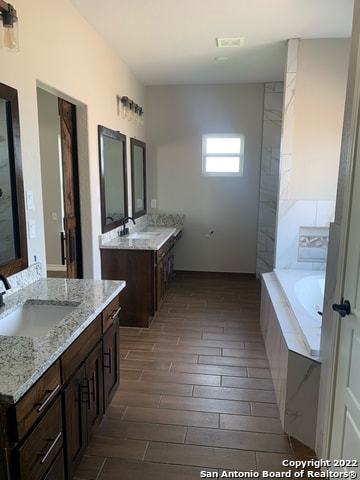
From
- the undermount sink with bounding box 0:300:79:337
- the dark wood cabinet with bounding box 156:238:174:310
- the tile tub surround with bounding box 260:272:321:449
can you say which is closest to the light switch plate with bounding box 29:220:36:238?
the undermount sink with bounding box 0:300:79:337

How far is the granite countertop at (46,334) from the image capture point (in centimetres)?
127

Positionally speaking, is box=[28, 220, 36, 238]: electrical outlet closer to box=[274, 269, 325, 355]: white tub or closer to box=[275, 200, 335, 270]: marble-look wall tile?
box=[274, 269, 325, 355]: white tub

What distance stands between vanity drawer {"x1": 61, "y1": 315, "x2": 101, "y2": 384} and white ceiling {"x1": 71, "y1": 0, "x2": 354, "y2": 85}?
2567mm

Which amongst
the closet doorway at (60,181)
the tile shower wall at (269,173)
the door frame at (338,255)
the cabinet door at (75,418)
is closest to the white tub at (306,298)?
the door frame at (338,255)

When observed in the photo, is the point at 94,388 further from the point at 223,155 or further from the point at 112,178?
the point at 223,155

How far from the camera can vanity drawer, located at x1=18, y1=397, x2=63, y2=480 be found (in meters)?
1.29

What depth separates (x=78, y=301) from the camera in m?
2.03

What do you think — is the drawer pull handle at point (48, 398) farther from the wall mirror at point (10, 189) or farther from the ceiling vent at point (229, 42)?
the ceiling vent at point (229, 42)

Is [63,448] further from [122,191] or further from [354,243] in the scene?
[122,191]

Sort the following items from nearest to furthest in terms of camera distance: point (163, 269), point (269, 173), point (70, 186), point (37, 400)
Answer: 1. point (37, 400)
2. point (70, 186)
3. point (163, 269)
4. point (269, 173)

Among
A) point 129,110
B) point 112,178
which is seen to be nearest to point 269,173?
point 129,110

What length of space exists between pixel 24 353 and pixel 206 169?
462cm

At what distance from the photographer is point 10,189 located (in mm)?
2127

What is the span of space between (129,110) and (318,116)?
2238 millimetres
